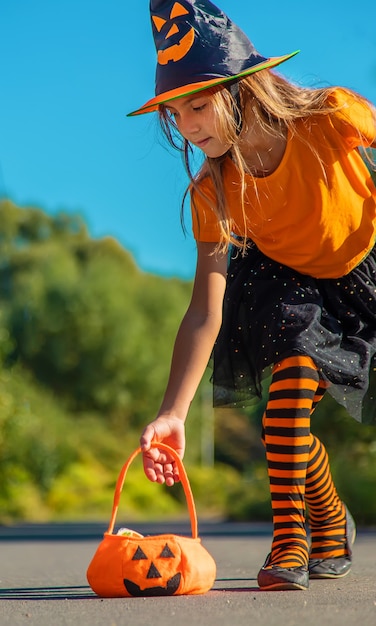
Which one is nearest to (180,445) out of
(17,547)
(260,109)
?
(260,109)

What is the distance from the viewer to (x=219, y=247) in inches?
128

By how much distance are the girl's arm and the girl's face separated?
40cm

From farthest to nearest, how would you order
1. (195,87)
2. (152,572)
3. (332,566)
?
(332,566)
(195,87)
(152,572)

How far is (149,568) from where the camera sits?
109 inches

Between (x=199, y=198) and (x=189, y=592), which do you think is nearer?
(x=189, y=592)

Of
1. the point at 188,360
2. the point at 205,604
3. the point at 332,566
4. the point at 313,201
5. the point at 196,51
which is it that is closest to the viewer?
the point at 205,604

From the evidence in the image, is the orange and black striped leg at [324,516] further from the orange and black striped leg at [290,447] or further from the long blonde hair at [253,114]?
the long blonde hair at [253,114]

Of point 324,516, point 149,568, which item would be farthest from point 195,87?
point 324,516

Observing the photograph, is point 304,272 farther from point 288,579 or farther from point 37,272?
point 37,272

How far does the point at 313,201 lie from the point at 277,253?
22cm

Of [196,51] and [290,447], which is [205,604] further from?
[196,51]

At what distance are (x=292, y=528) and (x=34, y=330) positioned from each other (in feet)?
86.0

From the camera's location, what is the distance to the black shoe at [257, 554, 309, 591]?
2863 mm

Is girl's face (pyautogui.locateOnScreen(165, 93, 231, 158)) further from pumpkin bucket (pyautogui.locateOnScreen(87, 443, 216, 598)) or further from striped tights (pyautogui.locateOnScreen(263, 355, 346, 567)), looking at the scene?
pumpkin bucket (pyautogui.locateOnScreen(87, 443, 216, 598))
